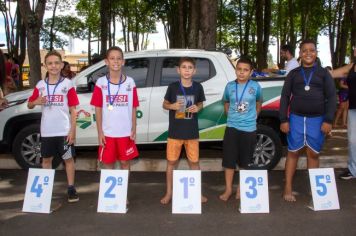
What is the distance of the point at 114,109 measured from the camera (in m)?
5.23

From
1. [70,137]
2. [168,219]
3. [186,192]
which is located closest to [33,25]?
[70,137]

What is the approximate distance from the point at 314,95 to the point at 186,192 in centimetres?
184

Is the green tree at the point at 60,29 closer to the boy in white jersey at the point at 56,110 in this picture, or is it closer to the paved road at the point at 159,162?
the paved road at the point at 159,162

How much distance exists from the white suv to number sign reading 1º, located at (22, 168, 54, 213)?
1697mm

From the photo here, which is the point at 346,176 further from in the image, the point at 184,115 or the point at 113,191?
the point at 113,191

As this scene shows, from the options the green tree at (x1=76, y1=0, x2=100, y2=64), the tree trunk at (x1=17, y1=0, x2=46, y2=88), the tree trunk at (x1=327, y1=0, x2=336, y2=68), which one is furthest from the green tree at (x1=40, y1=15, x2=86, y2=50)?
the tree trunk at (x1=17, y1=0, x2=46, y2=88)

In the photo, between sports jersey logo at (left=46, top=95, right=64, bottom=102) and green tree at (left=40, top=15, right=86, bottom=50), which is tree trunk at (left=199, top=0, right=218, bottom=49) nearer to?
sports jersey logo at (left=46, top=95, right=64, bottom=102)

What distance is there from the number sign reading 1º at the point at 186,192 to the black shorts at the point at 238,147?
609 millimetres

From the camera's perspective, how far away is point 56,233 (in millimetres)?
4605

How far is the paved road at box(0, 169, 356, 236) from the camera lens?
15.3ft

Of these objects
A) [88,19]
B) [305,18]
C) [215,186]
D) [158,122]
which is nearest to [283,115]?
[215,186]

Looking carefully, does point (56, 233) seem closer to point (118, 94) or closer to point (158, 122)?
point (118, 94)

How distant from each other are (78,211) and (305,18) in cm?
2559

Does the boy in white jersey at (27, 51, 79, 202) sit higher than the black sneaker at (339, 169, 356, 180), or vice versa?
the boy in white jersey at (27, 51, 79, 202)
